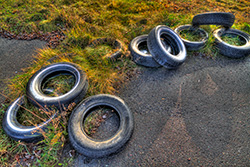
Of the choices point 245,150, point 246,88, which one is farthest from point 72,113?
point 246,88

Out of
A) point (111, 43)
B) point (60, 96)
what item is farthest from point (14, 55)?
point (111, 43)

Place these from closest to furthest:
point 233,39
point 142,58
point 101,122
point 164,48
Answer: point 101,122 < point 164,48 < point 142,58 < point 233,39

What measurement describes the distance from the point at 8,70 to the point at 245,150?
19.9 feet

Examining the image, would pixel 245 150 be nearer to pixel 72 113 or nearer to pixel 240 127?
pixel 240 127

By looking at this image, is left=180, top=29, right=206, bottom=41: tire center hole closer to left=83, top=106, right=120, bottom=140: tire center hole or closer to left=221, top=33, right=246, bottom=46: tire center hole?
left=221, top=33, right=246, bottom=46: tire center hole

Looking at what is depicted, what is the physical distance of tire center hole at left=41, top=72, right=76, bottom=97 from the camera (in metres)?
3.18

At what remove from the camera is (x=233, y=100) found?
3.37m

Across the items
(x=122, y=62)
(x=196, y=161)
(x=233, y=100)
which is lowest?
(x=196, y=161)

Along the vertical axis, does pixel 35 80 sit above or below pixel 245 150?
above

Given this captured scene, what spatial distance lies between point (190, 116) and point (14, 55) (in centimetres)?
546

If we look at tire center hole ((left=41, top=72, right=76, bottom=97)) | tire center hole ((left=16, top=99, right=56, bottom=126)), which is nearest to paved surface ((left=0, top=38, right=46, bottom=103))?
tire center hole ((left=16, top=99, right=56, bottom=126))

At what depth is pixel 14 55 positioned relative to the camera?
4.48m

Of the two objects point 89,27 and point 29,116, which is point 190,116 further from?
point 89,27

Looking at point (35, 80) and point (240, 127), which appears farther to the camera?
point (35, 80)
